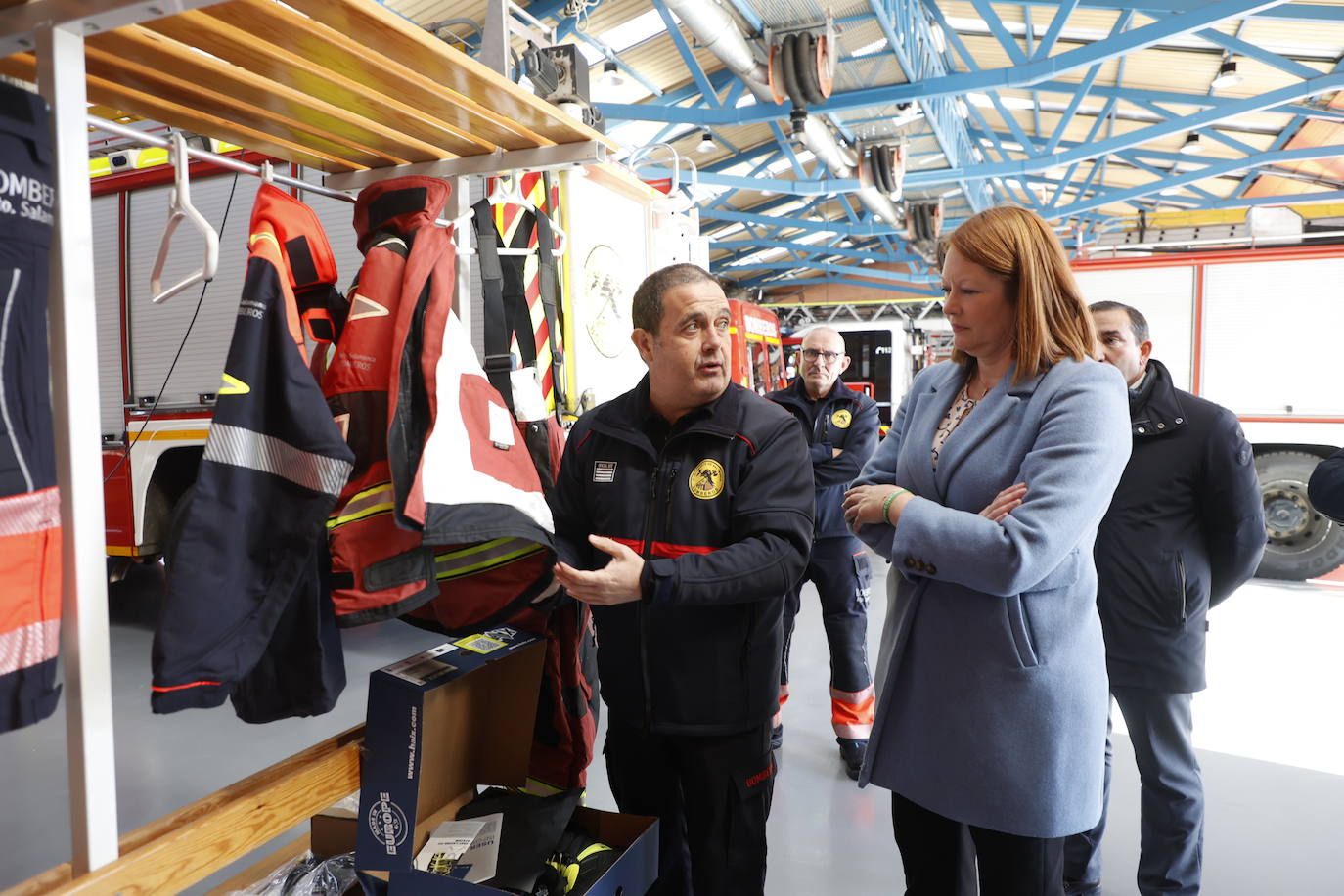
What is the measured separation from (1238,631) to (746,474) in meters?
5.18

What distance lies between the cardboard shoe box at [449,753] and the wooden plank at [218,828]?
0.25 feet

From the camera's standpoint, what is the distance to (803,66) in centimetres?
578

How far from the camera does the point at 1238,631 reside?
536 cm

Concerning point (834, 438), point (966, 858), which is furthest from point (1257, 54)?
point (966, 858)

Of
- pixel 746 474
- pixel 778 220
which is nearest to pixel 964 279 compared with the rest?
pixel 746 474

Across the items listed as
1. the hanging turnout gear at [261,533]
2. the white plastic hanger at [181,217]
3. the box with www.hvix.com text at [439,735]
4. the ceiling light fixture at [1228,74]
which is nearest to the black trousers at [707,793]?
the box with www.hvix.com text at [439,735]

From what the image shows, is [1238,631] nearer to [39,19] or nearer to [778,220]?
[39,19]

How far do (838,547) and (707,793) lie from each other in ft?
6.70

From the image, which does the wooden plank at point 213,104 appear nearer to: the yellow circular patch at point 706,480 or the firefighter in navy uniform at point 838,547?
the yellow circular patch at point 706,480

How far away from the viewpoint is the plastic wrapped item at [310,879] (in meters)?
1.90

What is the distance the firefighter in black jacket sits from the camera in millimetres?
1694

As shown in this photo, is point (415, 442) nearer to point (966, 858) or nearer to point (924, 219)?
point (966, 858)

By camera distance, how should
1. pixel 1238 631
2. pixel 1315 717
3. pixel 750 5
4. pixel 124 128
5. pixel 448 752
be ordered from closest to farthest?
1. pixel 124 128
2. pixel 448 752
3. pixel 1315 717
4. pixel 1238 631
5. pixel 750 5

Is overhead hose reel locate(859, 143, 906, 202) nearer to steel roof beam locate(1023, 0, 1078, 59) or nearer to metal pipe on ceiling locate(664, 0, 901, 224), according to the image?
metal pipe on ceiling locate(664, 0, 901, 224)
